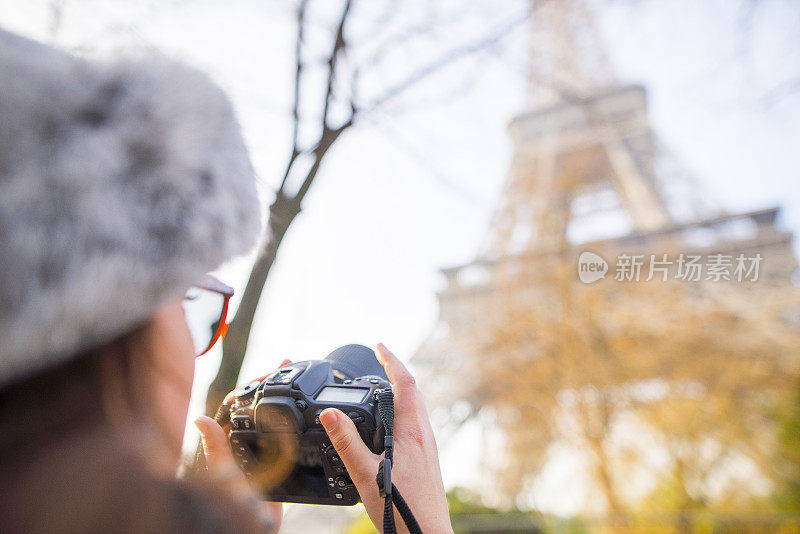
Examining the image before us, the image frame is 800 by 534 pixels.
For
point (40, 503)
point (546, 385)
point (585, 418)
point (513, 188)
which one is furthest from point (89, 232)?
point (513, 188)

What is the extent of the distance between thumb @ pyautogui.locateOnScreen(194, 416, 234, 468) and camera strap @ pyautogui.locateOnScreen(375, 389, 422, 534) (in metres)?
0.26

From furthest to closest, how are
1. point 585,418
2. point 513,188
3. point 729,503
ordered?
point 513,188 → point 729,503 → point 585,418

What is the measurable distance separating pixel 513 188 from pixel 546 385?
17.3ft

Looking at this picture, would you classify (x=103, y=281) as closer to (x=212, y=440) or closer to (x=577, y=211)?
(x=212, y=440)

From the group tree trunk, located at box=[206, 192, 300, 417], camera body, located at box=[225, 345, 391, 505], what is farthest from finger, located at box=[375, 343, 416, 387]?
tree trunk, located at box=[206, 192, 300, 417]

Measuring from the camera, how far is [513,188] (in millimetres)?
9719

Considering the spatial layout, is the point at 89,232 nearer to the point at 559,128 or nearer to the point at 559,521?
the point at 559,521

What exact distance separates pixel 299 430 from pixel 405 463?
17 cm

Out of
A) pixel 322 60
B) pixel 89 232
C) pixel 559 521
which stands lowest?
pixel 559 521

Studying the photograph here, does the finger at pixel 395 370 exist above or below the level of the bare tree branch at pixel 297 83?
below

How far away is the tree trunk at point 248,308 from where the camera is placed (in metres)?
1.51

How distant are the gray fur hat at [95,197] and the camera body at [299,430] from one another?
1.05ft

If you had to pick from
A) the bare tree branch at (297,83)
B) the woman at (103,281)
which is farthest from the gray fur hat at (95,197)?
the bare tree branch at (297,83)

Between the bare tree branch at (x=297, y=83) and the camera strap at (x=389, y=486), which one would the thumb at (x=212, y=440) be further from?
the bare tree branch at (x=297, y=83)
